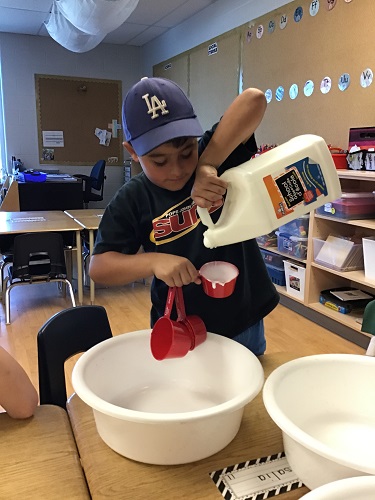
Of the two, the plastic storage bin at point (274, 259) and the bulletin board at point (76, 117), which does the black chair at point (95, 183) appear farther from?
the plastic storage bin at point (274, 259)

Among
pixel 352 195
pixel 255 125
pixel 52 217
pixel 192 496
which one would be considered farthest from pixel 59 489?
pixel 52 217

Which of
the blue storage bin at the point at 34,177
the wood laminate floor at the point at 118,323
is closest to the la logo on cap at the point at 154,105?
the wood laminate floor at the point at 118,323

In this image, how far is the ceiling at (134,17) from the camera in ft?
15.9

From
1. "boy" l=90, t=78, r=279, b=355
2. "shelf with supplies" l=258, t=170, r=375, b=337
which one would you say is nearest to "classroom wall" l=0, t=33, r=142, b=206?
"shelf with supplies" l=258, t=170, r=375, b=337

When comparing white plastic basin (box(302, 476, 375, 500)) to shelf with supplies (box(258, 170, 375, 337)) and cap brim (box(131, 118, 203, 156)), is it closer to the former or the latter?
cap brim (box(131, 118, 203, 156))

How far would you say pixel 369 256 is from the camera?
2730 millimetres

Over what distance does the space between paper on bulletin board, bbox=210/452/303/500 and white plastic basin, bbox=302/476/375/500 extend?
177mm

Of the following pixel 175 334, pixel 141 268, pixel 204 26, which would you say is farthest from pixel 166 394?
pixel 204 26

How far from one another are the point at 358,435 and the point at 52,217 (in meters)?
3.45

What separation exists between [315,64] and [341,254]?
151cm

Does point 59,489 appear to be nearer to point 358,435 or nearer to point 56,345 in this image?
point 358,435

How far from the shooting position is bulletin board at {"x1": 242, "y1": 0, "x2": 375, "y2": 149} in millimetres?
2988

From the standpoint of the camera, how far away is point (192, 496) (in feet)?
2.10

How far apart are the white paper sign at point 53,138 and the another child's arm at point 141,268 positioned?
610 centimetres
